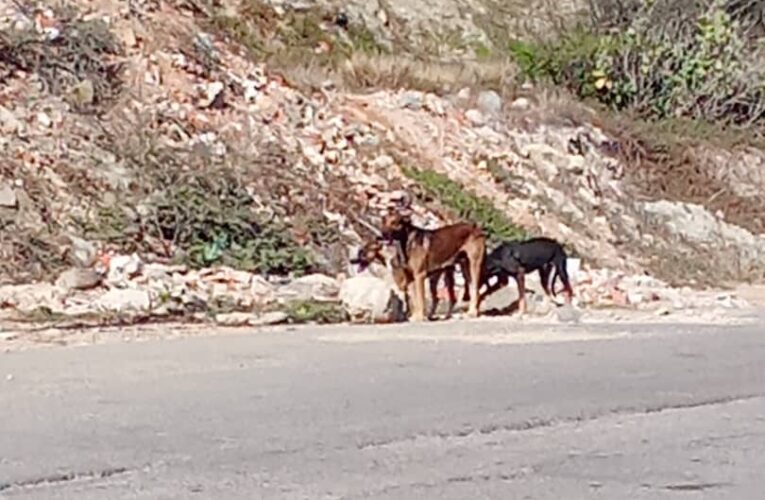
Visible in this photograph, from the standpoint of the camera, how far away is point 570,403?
1152cm

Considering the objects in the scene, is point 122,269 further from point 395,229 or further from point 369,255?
point 395,229

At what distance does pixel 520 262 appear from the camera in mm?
19938

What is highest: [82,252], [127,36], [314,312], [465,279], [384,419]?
[127,36]

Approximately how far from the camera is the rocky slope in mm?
21188

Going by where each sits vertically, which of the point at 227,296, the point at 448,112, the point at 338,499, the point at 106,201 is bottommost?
the point at 338,499

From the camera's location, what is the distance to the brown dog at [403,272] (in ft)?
61.6

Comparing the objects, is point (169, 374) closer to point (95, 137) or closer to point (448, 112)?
point (95, 137)

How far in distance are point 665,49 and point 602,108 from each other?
170 centimetres

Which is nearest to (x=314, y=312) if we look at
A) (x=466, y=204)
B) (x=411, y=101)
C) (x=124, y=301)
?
(x=124, y=301)

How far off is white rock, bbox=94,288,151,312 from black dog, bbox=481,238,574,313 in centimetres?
390

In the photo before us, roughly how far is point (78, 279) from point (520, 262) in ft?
16.3

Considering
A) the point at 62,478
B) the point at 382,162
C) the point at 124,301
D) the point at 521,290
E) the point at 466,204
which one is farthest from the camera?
the point at 382,162

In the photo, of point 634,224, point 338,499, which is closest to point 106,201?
point 634,224

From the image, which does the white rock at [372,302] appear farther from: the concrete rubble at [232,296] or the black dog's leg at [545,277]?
the black dog's leg at [545,277]
